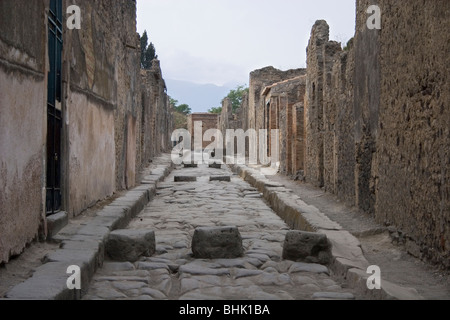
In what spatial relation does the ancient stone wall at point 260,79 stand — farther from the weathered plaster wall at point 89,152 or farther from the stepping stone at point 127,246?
the stepping stone at point 127,246

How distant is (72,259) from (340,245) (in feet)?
7.49

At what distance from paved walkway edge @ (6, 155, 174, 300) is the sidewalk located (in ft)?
6.20

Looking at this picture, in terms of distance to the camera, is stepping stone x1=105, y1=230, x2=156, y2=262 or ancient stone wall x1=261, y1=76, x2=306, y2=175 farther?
ancient stone wall x1=261, y1=76, x2=306, y2=175

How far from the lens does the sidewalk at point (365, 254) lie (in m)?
3.52

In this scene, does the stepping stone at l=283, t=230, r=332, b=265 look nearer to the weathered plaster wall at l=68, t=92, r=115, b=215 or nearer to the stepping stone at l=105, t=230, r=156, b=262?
the stepping stone at l=105, t=230, r=156, b=262

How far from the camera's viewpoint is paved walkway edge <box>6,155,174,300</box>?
3.14 m

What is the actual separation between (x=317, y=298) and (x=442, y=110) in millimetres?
1633

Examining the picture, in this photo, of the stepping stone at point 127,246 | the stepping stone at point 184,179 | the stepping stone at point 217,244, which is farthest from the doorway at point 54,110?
the stepping stone at point 184,179

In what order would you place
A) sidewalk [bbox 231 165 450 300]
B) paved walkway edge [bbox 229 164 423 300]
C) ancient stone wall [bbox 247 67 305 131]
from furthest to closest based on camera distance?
ancient stone wall [bbox 247 67 305 131]
sidewalk [bbox 231 165 450 300]
paved walkway edge [bbox 229 164 423 300]

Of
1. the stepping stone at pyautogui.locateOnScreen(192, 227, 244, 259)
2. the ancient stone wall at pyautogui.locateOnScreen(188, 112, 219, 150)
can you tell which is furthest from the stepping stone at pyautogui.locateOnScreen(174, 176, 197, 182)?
the ancient stone wall at pyautogui.locateOnScreen(188, 112, 219, 150)

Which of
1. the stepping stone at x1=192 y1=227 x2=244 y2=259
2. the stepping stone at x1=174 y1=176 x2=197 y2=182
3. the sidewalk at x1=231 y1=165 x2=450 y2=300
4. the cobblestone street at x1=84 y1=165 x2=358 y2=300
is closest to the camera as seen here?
the sidewalk at x1=231 y1=165 x2=450 y2=300

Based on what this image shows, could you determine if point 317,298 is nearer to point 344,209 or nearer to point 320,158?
point 344,209
